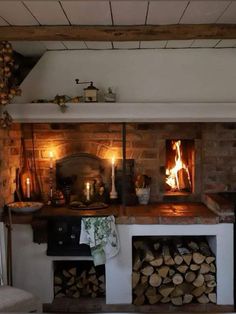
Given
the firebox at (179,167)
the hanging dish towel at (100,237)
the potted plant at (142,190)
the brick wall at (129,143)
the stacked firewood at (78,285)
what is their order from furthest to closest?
the firebox at (179,167) < the brick wall at (129,143) < the potted plant at (142,190) < the stacked firewood at (78,285) < the hanging dish towel at (100,237)

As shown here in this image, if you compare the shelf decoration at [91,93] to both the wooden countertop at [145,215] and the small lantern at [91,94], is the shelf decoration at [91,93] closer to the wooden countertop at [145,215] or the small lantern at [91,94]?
the small lantern at [91,94]

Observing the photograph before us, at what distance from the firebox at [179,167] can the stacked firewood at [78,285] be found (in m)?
1.15

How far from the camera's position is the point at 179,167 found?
13.7 feet

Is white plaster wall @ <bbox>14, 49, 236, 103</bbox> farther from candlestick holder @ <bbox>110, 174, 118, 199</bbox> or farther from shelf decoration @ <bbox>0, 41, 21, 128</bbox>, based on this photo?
candlestick holder @ <bbox>110, 174, 118, 199</bbox>

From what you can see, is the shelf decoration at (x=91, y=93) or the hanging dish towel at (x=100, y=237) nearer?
the hanging dish towel at (x=100, y=237)

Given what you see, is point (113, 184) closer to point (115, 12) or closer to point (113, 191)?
point (113, 191)

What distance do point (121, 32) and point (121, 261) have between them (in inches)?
72.3

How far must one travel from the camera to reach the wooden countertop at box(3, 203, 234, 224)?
3.38 m

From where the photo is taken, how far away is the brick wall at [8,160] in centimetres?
350

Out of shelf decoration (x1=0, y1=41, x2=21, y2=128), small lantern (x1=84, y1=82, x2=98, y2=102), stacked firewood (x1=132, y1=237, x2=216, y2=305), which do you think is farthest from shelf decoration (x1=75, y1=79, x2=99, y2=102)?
stacked firewood (x1=132, y1=237, x2=216, y2=305)

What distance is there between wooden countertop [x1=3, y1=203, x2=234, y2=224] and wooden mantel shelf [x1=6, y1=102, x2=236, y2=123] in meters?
0.81

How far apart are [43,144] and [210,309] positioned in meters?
2.18

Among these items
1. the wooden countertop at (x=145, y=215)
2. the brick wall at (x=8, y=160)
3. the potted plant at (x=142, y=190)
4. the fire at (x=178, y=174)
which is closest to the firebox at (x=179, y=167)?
the fire at (x=178, y=174)

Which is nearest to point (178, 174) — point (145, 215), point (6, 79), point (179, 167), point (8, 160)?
point (179, 167)
